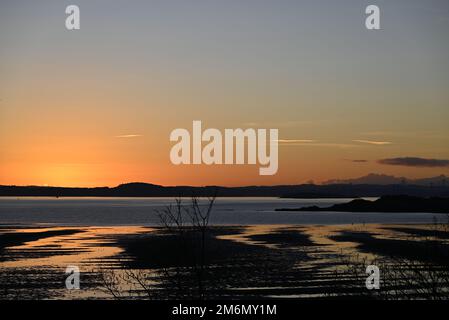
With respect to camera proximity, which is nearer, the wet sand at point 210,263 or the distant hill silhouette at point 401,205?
the wet sand at point 210,263

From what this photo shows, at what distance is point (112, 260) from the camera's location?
4041 centimetres

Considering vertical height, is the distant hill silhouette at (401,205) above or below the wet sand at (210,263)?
below

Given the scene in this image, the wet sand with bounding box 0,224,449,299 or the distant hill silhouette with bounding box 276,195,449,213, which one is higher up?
the wet sand with bounding box 0,224,449,299

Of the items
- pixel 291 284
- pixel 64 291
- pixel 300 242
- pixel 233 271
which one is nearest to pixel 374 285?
pixel 291 284

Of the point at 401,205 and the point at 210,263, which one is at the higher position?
the point at 210,263

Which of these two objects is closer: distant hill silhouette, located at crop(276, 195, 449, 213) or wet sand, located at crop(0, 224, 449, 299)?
wet sand, located at crop(0, 224, 449, 299)

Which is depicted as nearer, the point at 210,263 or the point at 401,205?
the point at 210,263

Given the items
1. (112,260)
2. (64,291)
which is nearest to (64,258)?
(112,260)

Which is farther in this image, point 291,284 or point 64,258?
point 64,258

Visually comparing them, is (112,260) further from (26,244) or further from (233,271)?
(26,244)
